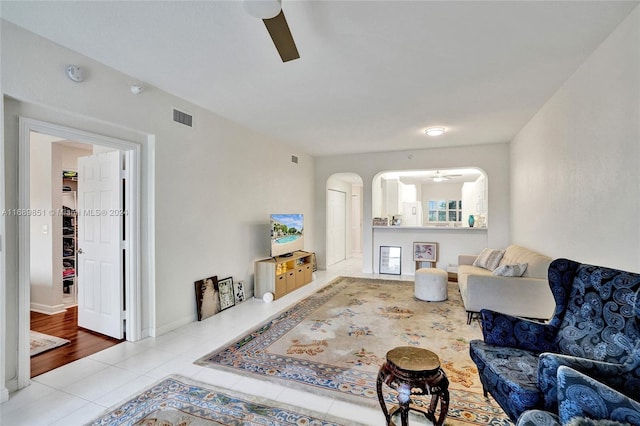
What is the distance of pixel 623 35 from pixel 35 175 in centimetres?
633

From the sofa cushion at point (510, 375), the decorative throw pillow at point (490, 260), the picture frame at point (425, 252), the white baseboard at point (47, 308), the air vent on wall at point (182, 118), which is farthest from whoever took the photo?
the picture frame at point (425, 252)

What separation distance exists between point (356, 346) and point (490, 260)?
9.75 feet

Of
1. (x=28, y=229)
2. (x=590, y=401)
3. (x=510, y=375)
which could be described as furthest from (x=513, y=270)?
(x=28, y=229)

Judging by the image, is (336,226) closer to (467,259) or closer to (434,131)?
(467,259)

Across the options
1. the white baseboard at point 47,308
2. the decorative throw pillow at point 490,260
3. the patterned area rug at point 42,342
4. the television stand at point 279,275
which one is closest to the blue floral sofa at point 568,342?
the decorative throw pillow at point 490,260

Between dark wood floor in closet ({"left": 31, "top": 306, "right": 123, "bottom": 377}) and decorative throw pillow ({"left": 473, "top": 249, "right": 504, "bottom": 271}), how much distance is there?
5.04 meters

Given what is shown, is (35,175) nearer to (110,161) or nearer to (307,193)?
(110,161)

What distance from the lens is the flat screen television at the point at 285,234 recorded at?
197 inches

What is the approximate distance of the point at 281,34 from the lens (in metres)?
1.86

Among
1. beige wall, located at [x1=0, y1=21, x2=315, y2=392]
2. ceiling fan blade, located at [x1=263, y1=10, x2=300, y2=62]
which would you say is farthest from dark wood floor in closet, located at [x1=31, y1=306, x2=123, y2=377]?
ceiling fan blade, located at [x1=263, y1=10, x2=300, y2=62]

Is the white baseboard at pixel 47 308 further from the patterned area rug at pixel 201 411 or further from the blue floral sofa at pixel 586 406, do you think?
the blue floral sofa at pixel 586 406

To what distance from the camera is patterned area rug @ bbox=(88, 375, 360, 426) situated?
1.93 metres

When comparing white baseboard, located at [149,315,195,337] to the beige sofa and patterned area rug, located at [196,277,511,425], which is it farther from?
the beige sofa

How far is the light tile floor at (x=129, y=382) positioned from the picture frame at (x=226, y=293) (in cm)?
66
